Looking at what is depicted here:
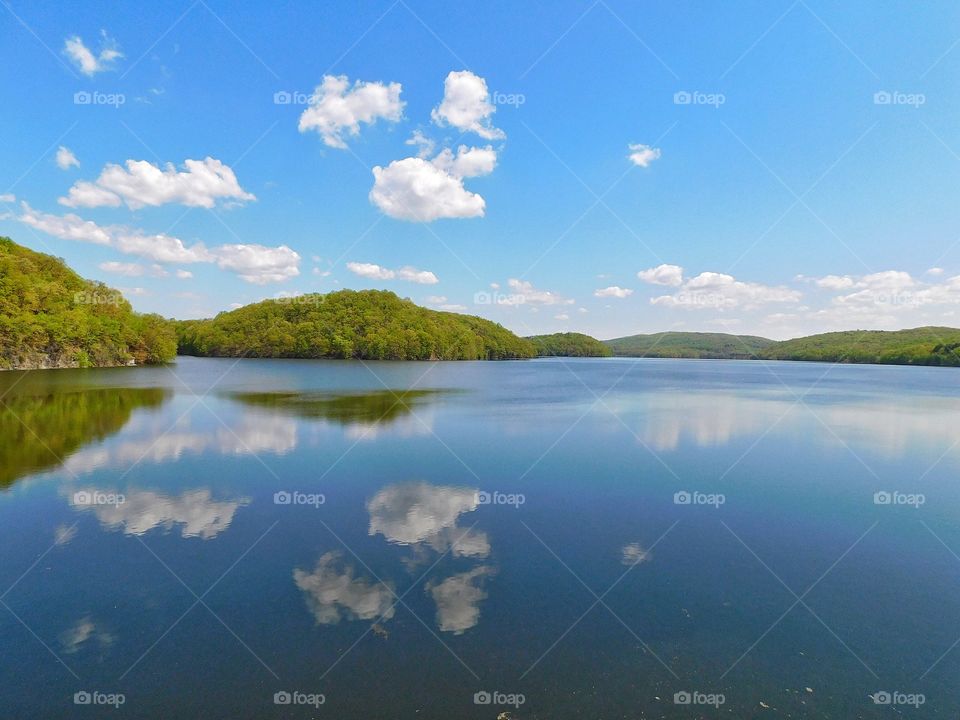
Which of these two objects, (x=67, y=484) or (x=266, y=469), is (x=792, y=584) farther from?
(x=67, y=484)

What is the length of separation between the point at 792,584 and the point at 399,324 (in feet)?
448

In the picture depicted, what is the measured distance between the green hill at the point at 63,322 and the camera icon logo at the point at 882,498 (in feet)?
265

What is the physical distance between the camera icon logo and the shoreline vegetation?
80808 mm

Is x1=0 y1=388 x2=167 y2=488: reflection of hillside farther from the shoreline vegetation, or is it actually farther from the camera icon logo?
the shoreline vegetation

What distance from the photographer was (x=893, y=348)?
15625 centimetres

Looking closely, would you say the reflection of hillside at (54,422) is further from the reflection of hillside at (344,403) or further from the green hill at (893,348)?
the green hill at (893,348)

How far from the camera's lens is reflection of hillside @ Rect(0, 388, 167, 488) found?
15597 millimetres

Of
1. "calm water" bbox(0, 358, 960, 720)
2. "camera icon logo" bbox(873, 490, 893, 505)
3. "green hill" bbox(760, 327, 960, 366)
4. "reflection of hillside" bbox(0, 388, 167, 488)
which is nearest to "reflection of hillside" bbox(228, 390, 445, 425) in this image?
"reflection of hillside" bbox(0, 388, 167, 488)

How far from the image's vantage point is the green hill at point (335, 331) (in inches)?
5138

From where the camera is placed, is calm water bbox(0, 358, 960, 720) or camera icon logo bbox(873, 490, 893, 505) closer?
calm water bbox(0, 358, 960, 720)

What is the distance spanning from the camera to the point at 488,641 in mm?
6305

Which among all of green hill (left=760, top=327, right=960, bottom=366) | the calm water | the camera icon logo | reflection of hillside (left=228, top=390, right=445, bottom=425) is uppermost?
green hill (left=760, top=327, right=960, bottom=366)

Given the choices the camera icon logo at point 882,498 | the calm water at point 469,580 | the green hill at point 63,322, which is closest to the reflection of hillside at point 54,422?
the calm water at point 469,580

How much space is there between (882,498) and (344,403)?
29096 mm
